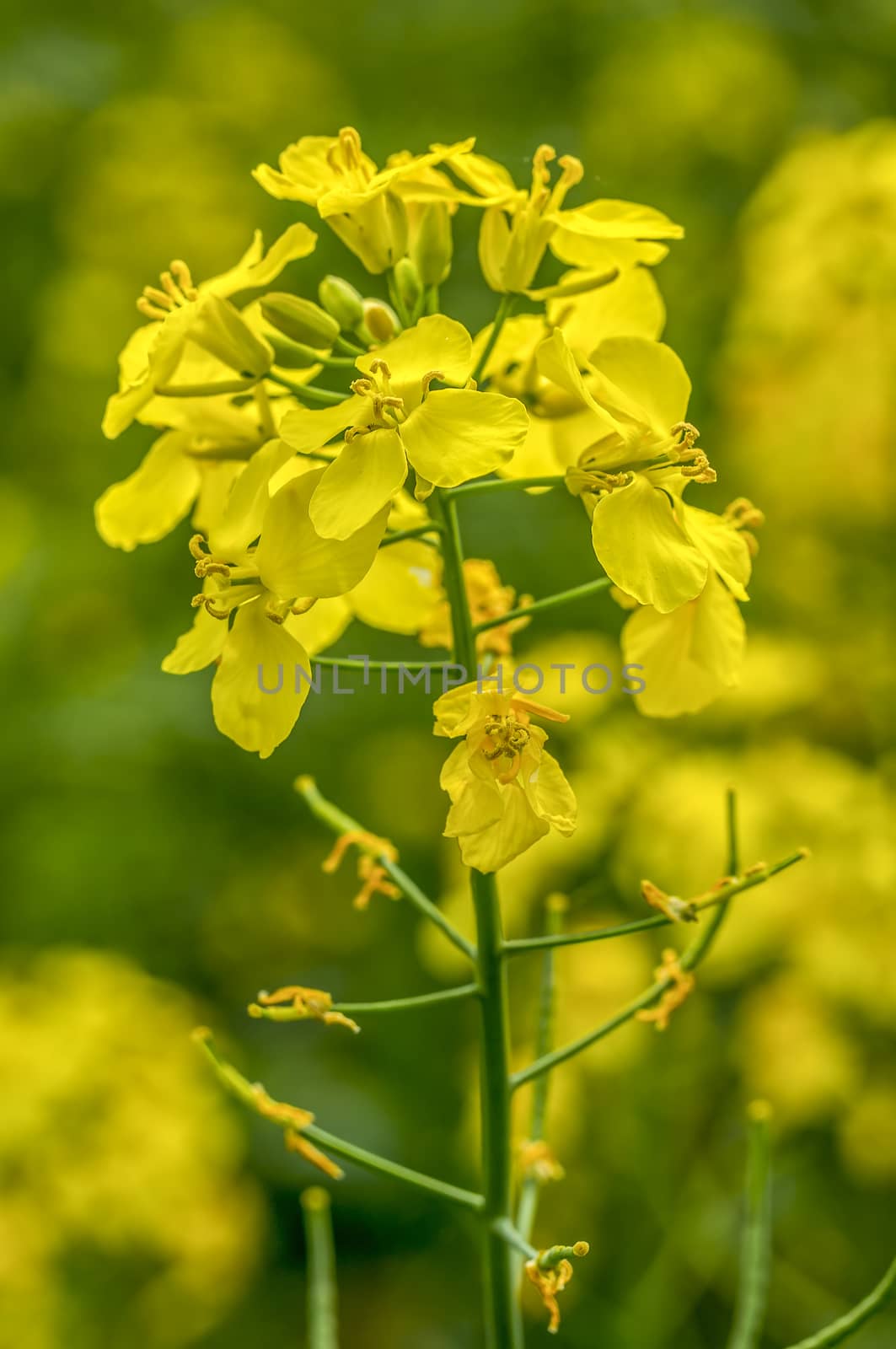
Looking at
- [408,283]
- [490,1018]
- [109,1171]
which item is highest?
[408,283]

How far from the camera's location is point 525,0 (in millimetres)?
3652

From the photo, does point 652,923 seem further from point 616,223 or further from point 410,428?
point 616,223

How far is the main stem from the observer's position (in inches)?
37.1

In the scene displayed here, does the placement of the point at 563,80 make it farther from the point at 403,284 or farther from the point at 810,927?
the point at 403,284

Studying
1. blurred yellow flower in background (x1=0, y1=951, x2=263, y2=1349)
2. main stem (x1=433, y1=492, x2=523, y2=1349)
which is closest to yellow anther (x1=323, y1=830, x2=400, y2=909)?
main stem (x1=433, y1=492, x2=523, y2=1349)

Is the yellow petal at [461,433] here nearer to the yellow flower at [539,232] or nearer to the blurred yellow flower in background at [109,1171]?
the yellow flower at [539,232]

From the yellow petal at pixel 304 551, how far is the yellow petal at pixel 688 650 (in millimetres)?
235

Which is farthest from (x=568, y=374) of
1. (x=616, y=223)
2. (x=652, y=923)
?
(x=652, y=923)

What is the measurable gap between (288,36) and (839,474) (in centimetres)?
277

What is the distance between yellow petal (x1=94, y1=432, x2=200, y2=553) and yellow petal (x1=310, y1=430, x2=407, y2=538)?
0.90 feet

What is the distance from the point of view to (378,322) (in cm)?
103

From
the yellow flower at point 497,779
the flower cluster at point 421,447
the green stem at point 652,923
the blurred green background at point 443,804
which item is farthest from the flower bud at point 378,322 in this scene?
the blurred green background at point 443,804

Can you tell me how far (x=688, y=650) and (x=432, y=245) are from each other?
0.36 meters

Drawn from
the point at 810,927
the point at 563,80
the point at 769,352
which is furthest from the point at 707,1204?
the point at 563,80
